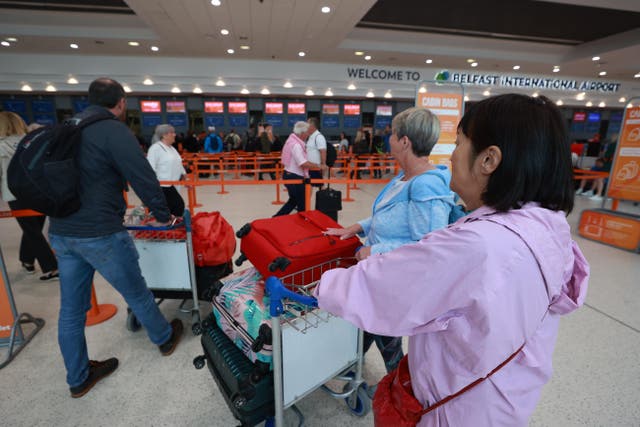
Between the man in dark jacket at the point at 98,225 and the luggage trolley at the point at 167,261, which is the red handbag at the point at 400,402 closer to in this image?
the man in dark jacket at the point at 98,225

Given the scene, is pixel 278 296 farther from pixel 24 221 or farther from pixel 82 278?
pixel 24 221

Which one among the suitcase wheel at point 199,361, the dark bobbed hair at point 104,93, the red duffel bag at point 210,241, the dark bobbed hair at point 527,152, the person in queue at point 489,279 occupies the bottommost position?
the suitcase wheel at point 199,361

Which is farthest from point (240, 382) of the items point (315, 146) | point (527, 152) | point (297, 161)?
point (315, 146)

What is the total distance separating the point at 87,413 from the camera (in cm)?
196

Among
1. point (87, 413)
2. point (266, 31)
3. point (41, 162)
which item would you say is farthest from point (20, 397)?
point (266, 31)

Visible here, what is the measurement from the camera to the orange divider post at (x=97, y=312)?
2.87 m

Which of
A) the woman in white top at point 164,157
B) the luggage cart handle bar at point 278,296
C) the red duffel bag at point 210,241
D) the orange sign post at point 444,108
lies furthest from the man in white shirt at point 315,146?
the luggage cart handle bar at point 278,296

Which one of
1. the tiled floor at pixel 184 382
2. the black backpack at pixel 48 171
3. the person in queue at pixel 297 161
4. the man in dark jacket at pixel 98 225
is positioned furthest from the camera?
the person in queue at pixel 297 161

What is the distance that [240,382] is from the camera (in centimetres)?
137

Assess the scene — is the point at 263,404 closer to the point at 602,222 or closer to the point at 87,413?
the point at 87,413

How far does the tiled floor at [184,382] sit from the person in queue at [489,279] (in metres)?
1.40

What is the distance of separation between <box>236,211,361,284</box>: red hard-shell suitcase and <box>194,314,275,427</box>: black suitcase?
1.34 ft

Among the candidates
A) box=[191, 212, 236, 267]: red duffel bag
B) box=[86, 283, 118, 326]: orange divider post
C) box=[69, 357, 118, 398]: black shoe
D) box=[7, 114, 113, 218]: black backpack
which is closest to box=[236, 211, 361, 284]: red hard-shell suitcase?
box=[7, 114, 113, 218]: black backpack

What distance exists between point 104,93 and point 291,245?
147cm
